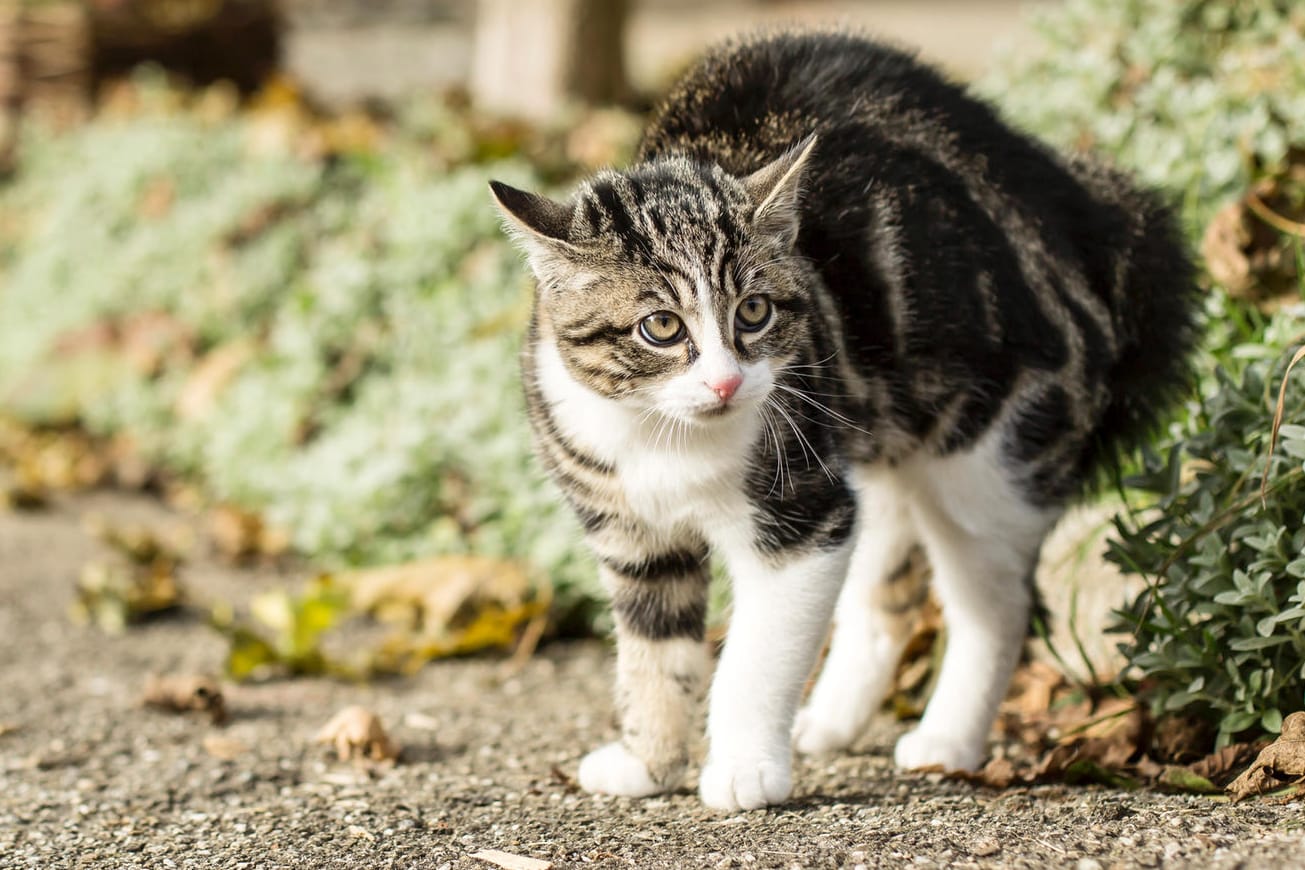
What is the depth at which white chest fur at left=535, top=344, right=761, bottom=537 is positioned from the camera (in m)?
2.66

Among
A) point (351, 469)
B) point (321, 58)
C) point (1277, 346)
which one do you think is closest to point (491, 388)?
point (351, 469)

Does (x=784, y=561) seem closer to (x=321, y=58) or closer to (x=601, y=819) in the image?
(x=601, y=819)

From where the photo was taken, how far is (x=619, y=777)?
2898 mm

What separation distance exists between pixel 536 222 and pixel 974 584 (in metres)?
1.34

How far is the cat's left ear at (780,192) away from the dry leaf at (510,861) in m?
1.26

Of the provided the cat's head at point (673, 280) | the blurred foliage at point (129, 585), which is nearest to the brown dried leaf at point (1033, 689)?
the cat's head at point (673, 280)

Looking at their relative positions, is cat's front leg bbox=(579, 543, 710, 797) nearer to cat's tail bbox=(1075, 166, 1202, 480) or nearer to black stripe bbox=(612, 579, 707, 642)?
black stripe bbox=(612, 579, 707, 642)

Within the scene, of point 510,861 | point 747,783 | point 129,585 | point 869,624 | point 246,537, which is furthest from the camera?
point 246,537

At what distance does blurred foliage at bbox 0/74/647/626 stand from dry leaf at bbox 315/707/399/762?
101 centimetres

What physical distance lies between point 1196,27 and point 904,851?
3381mm

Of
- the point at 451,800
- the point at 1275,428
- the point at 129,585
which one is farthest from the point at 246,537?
the point at 1275,428

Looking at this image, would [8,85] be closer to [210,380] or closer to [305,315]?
[210,380]

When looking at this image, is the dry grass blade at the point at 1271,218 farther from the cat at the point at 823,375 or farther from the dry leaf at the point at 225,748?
the dry leaf at the point at 225,748

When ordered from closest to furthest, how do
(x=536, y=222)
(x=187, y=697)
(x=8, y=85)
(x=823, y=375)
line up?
(x=536, y=222), (x=823, y=375), (x=187, y=697), (x=8, y=85)
